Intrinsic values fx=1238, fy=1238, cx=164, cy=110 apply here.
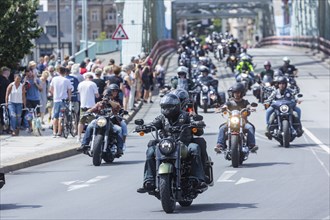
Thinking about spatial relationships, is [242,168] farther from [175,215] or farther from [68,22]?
[68,22]

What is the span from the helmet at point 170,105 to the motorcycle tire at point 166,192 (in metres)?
0.97

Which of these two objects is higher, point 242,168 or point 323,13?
point 323,13

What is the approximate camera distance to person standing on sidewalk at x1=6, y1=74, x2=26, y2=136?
92.9 feet

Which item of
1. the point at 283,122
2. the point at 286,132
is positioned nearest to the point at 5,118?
the point at 283,122

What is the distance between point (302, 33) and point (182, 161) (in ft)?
250

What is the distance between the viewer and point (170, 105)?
15375 mm

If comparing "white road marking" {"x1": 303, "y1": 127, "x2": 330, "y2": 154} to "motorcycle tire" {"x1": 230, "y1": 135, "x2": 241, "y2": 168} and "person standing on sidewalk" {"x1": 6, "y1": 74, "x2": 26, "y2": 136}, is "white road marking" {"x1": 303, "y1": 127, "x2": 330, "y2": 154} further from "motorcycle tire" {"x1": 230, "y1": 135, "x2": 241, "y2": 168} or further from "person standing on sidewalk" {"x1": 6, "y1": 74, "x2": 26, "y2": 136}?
"person standing on sidewalk" {"x1": 6, "y1": 74, "x2": 26, "y2": 136}

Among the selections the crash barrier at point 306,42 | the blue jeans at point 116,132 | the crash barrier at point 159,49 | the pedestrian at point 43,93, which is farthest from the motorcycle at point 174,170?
the crash barrier at point 306,42

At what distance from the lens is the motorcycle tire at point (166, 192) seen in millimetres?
14656

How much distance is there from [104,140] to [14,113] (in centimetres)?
644

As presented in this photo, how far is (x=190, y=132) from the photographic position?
15.5 meters

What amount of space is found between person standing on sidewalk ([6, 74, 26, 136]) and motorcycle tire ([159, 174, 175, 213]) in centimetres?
1393

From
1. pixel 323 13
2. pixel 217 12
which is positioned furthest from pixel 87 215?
pixel 217 12

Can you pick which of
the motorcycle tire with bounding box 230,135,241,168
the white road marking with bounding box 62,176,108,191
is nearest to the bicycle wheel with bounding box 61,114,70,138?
the motorcycle tire with bounding box 230,135,241,168
